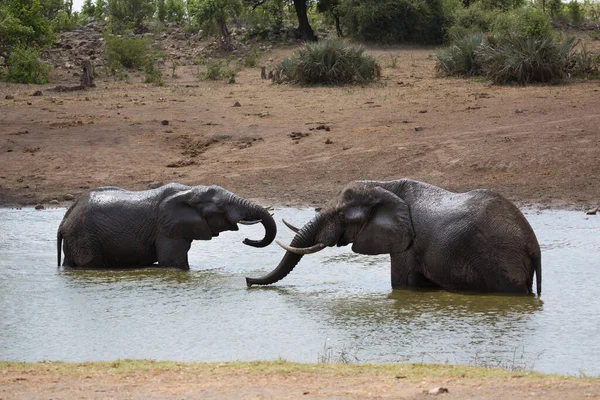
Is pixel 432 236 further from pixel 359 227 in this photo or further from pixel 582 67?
pixel 582 67

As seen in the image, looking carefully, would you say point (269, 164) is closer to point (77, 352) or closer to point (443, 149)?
point (443, 149)

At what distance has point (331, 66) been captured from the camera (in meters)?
23.8

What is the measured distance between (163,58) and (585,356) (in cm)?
2601

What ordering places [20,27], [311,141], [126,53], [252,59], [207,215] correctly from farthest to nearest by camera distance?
[252,59] → [126,53] → [20,27] → [311,141] → [207,215]

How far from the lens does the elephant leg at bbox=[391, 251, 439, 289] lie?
9.73 metres

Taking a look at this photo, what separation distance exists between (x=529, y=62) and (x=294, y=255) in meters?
13.0

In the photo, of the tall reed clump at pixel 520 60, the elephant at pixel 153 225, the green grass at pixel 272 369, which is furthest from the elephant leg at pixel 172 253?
the tall reed clump at pixel 520 60

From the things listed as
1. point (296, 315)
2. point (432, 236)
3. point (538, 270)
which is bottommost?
point (296, 315)

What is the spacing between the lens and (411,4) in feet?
113

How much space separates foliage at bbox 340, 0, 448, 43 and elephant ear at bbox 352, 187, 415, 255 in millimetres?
24070

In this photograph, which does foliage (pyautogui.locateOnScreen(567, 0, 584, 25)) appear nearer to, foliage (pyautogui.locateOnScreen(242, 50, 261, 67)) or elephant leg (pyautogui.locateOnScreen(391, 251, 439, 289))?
foliage (pyautogui.locateOnScreen(242, 50, 261, 67))

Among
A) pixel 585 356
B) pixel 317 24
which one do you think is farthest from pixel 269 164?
pixel 317 24

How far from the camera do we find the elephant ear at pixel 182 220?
36.6 ft

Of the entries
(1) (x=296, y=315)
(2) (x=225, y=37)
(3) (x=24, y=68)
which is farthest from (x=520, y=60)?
(2) (x=225, y=37)
